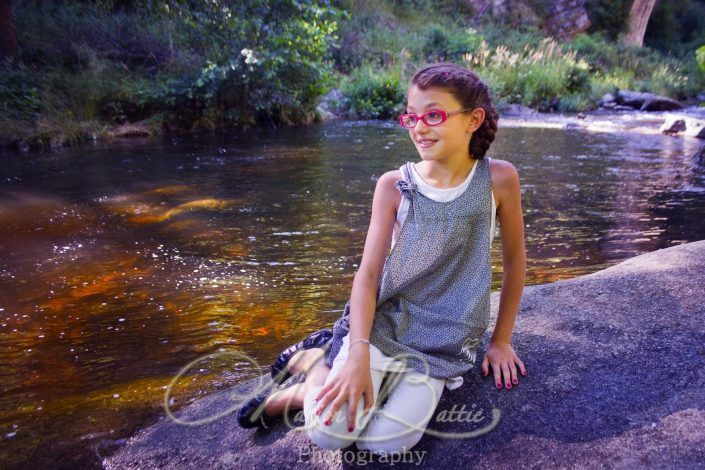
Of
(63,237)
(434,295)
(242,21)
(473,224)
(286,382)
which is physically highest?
(242,21)

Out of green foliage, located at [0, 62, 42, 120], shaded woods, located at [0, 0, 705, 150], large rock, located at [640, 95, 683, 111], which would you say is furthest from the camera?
large rock, located at [640, 95, 683, 111]

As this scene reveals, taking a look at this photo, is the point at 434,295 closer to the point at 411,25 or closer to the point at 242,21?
the point at 242,21

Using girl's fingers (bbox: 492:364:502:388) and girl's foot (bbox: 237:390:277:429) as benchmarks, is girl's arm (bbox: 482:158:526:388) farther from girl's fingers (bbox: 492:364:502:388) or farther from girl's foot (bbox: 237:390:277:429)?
girl's foot (bbox: 237:390:277:429)

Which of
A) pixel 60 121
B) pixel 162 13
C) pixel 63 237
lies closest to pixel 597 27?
pixel 162 13

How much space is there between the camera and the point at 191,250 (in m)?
3.96

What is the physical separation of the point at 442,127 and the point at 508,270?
0.53m

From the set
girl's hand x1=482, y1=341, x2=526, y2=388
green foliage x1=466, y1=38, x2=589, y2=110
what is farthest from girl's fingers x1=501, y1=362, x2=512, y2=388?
green foliage x1=466, y1=38, x2=589, y2=110

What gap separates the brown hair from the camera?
164 centimetres

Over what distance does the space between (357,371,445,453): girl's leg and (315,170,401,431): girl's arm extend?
0.19 ft

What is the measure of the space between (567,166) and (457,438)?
20.0 ft

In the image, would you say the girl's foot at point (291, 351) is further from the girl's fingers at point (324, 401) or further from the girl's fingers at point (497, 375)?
the girl's fingers at point (497, 375)

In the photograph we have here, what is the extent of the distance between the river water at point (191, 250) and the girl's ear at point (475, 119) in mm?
1387

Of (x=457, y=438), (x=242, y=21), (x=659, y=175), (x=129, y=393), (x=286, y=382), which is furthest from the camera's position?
(x=242, y=21)

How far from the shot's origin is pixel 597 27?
1049 inches
